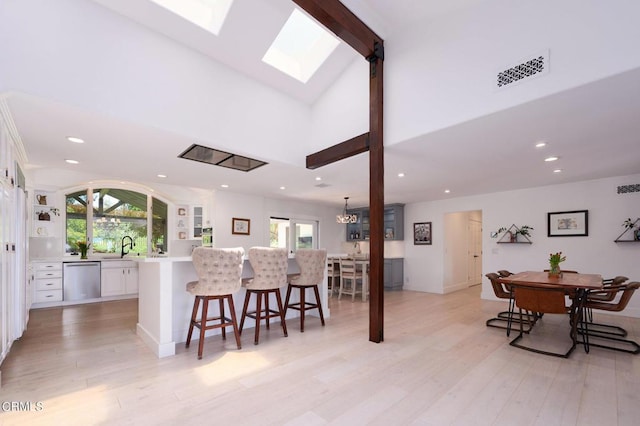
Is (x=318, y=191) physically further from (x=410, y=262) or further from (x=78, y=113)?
(x=78, y=113)

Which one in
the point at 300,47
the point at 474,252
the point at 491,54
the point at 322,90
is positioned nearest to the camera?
the point at 491,54

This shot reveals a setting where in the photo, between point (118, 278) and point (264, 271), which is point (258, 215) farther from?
point (264, 271)

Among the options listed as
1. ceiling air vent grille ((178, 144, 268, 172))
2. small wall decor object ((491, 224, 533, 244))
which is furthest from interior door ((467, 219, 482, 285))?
ceiling air vent grille ((178, 144, 268, 172))

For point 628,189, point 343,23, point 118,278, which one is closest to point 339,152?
point 343,23

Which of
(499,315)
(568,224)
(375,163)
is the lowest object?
(499,315)

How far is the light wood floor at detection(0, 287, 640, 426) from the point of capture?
205 centimetres

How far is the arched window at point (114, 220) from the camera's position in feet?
20.9

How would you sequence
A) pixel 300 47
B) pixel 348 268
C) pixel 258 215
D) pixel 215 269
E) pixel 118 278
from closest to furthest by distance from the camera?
pixel 215 269
pixel 300 47
pixel 118 278
pixel 348 268
pixel 258 215

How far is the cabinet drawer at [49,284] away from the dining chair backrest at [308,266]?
4775 millimetres

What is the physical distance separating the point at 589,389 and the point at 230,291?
3294 mm

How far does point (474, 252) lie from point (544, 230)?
284 centimetres

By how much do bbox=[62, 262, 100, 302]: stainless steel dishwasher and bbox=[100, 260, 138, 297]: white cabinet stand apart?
0.38 feet

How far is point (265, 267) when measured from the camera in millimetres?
3561

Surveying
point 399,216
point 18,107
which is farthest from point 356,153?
point 399,216
